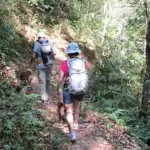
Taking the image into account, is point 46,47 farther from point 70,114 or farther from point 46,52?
point 70,114

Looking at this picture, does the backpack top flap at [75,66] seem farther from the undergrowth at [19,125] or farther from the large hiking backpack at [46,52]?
the large hiking backpack at [46,52]

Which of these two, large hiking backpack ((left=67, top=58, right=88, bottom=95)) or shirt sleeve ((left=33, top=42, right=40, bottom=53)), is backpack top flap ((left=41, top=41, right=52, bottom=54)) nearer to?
shirt sleeve ((left=33, top=42, right=40, bottom=53))

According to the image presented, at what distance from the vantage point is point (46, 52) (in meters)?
9.48

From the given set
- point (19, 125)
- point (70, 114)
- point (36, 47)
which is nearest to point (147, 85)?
point (36, 47)

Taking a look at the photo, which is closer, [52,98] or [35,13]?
[52,98]

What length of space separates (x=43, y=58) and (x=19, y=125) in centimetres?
298

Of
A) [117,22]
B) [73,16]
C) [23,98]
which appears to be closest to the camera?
[23,98]

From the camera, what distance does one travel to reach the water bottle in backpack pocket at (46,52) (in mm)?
9414

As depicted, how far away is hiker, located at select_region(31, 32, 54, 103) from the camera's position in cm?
943

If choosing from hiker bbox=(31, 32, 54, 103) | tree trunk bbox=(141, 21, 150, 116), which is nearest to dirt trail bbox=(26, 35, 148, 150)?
hiker bbox=(31, 32, 54, 103)

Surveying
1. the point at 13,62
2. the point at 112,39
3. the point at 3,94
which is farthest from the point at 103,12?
the point at 3,94

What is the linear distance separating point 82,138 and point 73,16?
1287cm

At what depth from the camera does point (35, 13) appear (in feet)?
57.4

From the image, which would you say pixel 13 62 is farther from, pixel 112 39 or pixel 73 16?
pixel 112 39
